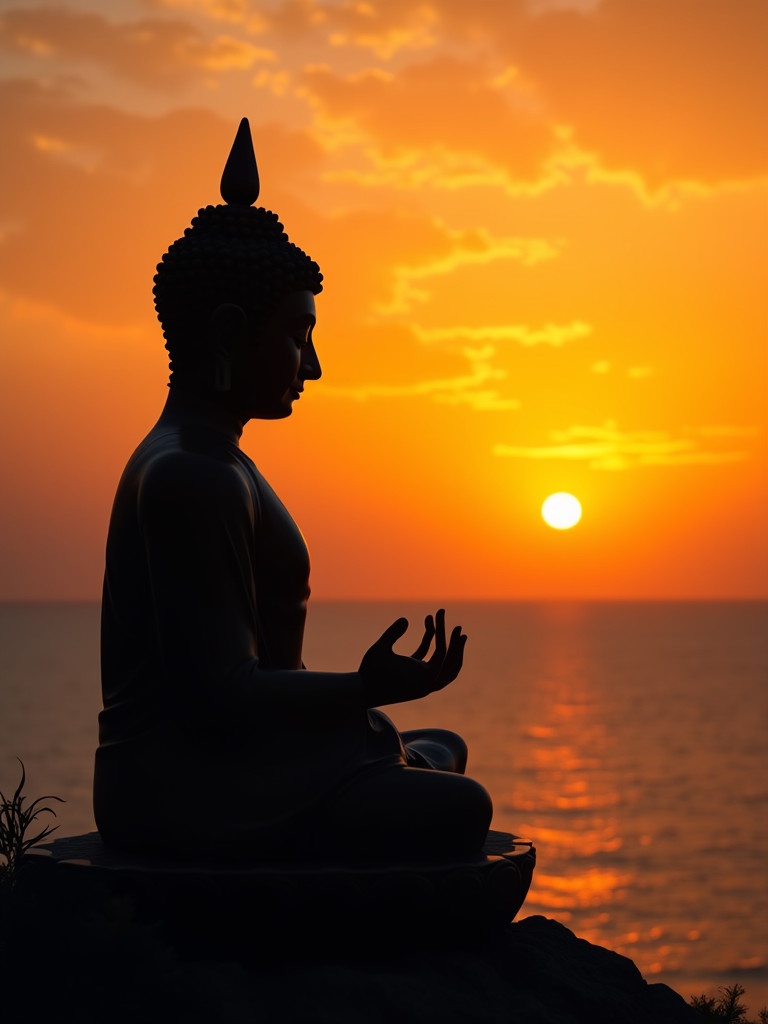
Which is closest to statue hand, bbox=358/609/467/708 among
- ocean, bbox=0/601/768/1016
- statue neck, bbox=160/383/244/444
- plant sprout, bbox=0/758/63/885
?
statue neck, bbox=160/383/244/444

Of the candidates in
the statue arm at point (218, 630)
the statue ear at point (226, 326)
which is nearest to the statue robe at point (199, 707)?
the statue arm at point (218, 630)

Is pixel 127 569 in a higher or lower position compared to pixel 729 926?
higher

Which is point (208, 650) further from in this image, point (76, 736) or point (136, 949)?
point (76, 736)

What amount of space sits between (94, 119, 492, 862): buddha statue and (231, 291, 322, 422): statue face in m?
0.16

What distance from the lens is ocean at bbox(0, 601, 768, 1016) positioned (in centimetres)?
2784

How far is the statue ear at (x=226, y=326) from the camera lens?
18.7ft

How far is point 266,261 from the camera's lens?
18.9ft

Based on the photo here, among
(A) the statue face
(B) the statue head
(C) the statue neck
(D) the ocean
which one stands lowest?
(D) the ocean

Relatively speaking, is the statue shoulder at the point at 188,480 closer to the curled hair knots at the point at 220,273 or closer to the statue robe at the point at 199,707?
the statue robe at the point at 199,707

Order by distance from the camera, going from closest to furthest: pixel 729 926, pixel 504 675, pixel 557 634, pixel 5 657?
pixel 729 926
pixel 504 675
pixel 5 657
pixel 557 634

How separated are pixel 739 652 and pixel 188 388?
10864 centimetres

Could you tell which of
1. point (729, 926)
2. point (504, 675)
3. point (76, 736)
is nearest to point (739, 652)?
point (504, 675)

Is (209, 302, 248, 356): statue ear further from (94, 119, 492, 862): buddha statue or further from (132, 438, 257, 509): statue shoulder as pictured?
(132, 438, 257, 509): statue shoulder

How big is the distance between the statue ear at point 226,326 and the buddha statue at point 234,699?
0.05 feet
